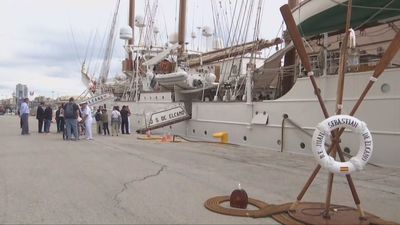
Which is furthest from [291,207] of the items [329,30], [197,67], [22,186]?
[197,67]

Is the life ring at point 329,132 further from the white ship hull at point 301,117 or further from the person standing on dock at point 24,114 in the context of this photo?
the person standing on dock at point 24,114

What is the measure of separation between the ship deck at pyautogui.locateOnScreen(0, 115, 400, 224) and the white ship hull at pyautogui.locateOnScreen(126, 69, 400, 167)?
3.17 ft

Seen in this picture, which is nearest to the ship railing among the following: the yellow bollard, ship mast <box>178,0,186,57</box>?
the yellow bollard

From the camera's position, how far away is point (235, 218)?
6074 millimetres

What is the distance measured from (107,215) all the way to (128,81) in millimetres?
29492

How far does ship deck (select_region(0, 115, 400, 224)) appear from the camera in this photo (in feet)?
20.0

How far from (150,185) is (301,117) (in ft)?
24.2

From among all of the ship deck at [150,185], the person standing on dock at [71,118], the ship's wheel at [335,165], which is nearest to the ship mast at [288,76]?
the ship deck at [150,185]

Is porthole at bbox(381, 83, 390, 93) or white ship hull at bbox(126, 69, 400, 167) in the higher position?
porthole at bbox(381, 83, 390, 93)

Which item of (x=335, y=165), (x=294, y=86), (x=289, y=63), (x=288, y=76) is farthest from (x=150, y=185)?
(x=289, y=63)

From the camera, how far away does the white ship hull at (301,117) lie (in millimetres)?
11773


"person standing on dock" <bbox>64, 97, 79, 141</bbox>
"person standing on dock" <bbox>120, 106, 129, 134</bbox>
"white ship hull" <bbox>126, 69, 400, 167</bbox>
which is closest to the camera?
"white ship hull" <bbox>126, 69, 400, 167</bbox>

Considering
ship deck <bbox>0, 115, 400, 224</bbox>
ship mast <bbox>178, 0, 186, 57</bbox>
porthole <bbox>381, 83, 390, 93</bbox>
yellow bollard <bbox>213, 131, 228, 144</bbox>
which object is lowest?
ship deck <bbox>0, 115, 400, 224</bbox>

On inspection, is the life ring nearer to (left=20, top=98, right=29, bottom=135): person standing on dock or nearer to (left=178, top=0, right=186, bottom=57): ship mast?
(left=20, top=98, right=29, bottom=135): person standing on dock
